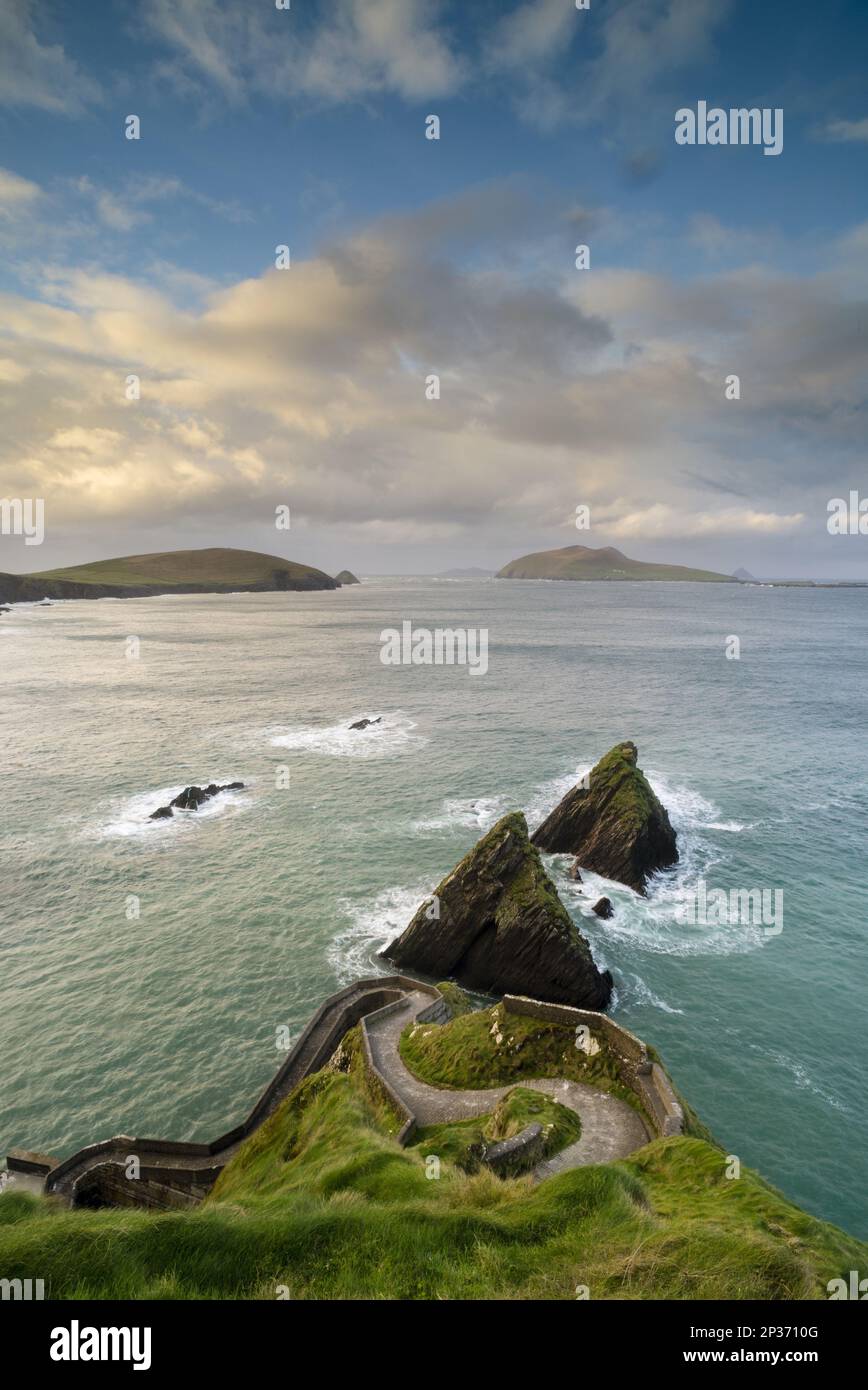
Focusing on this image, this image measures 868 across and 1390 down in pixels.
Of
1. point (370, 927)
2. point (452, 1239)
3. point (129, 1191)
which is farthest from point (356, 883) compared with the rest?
point (452, 1239)

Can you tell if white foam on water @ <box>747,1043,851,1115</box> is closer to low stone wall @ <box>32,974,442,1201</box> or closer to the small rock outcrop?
low stone wall @ <box>32,974,442,1201</box>

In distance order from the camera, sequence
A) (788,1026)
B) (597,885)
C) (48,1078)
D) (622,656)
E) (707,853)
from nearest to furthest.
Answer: (48,1078)
(788,1026)
(597,885)
(707,853)
(622,656)

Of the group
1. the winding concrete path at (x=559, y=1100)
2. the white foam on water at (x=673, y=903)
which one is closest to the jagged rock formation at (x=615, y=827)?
the white foam on water at (x=673, y=903)

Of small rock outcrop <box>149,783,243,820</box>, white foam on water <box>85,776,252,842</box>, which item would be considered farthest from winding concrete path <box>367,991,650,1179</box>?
small rock outcrop <box>149,783,243,820</box>

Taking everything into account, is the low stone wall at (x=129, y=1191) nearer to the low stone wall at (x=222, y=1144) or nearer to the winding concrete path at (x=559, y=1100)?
the low stone wall at (x=222, y=1144)

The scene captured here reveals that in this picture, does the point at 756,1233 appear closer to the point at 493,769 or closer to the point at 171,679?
the point at 493,769
